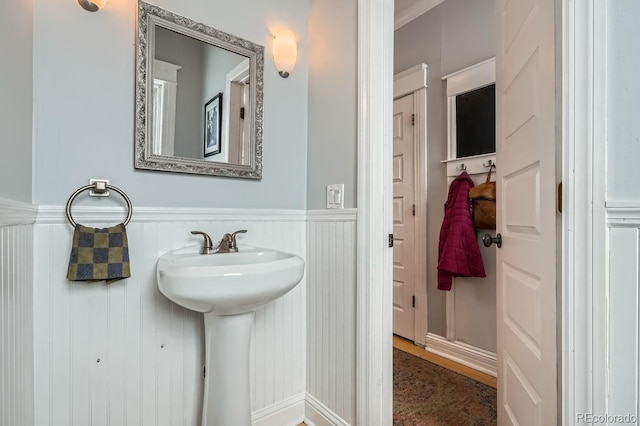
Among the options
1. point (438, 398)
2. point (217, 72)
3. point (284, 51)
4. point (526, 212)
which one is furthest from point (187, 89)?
point (438, 398)

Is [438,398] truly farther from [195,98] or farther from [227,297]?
[195,98]

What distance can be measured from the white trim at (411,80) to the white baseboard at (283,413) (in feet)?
7.89

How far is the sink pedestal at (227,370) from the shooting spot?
1119 mm

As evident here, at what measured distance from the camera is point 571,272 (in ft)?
2.31

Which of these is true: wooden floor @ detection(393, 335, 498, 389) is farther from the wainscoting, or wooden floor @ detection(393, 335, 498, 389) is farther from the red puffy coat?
the wainscoting

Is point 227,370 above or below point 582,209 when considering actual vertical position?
below

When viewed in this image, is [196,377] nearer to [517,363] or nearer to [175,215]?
[175,215]

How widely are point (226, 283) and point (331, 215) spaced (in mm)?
668

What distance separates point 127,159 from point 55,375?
807 millimetres

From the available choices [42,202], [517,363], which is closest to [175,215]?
[42,202]

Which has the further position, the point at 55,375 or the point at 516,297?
the point at 516,297

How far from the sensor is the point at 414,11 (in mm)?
2508

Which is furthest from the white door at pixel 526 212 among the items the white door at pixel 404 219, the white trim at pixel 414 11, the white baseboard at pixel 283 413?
the white trim at pixel 414 11

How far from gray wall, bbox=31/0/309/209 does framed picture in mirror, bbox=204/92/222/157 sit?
0.15m
